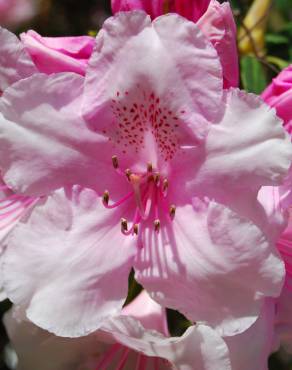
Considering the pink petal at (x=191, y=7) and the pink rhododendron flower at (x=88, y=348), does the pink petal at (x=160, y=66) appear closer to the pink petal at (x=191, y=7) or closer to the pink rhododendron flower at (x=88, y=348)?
the pink petal at (x=191, y=7)

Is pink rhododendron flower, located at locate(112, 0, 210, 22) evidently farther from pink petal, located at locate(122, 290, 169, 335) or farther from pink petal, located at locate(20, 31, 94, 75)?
pink petal, located at locate(122, 290, 169, 335)

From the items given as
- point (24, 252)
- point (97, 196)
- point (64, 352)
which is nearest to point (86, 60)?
point (97, 196)

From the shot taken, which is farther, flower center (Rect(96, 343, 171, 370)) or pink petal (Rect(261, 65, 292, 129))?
flower center (Rect(96, 343, 171, 370))

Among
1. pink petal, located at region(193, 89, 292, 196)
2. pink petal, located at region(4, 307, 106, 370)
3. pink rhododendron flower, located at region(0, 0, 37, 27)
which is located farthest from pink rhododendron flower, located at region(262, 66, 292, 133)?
pink rhododendron flower, located at region(0, 0, 37, 27)

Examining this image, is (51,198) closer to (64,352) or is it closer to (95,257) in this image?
(95,257)

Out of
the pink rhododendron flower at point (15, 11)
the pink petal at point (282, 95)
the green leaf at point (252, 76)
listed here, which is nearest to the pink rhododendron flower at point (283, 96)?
the pink petal at point (282, 95)
